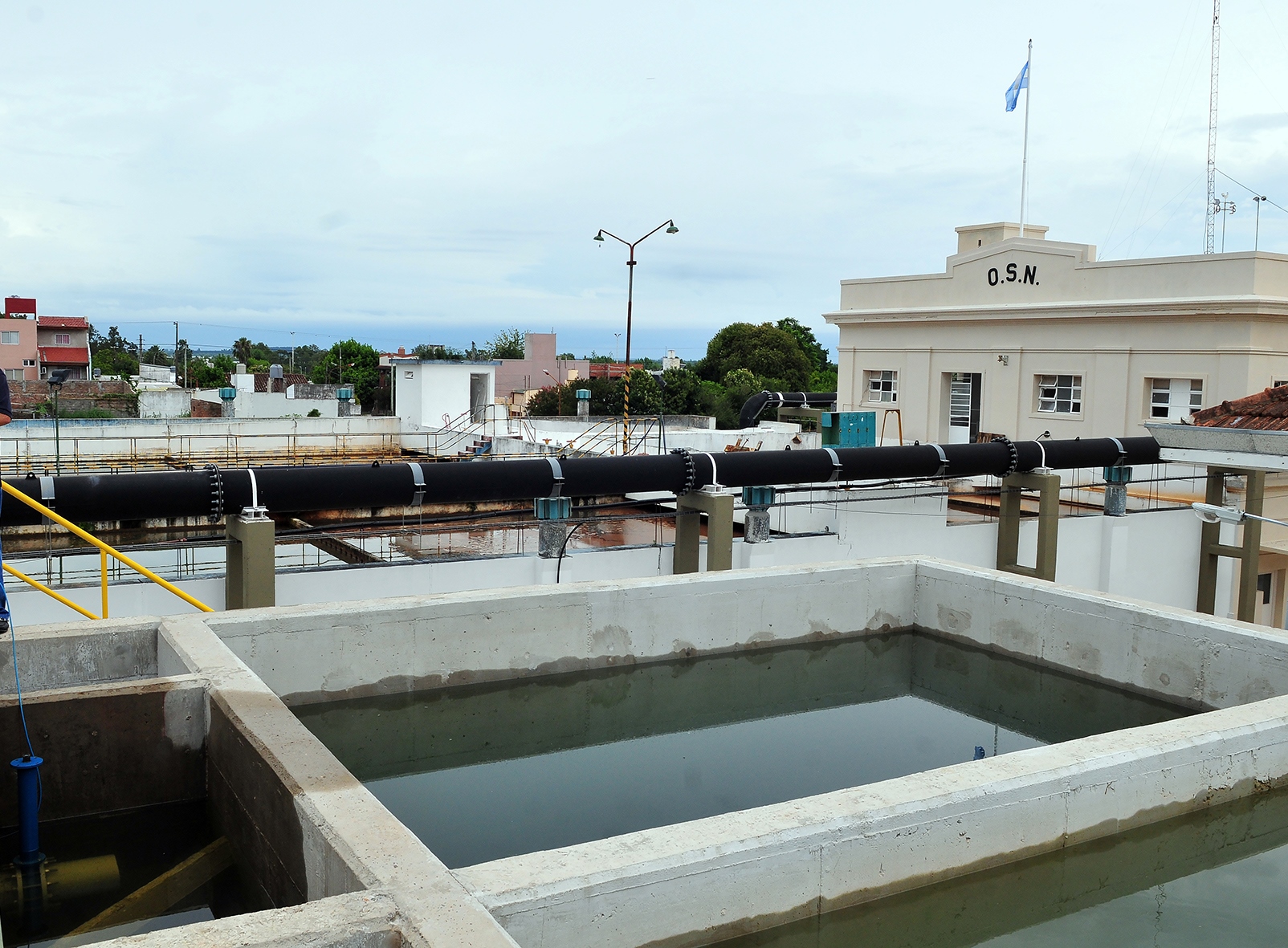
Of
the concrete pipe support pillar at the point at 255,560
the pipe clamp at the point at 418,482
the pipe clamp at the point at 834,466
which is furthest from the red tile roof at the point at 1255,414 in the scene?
the concrete pipe support pillar at the point at 255,560

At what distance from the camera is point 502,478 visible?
15789mm

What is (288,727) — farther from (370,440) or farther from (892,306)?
(370,440)

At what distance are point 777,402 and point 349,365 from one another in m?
44.8

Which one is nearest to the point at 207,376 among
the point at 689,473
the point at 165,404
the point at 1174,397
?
the point at 165,404

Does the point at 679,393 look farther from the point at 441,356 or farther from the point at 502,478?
the point at 502,478

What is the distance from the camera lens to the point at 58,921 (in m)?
6.53

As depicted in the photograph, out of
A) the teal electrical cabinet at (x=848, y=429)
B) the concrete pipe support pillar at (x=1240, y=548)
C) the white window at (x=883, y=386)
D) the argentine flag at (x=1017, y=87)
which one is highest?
the argentine flag at (x=1017, y=87)

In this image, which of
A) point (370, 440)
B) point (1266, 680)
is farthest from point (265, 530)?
point (370, 440)

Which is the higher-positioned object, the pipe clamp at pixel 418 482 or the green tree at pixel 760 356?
the green tree at pixel 760 356

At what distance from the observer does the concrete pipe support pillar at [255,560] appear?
528 inches

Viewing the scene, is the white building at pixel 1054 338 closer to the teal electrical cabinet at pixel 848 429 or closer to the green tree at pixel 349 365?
the teal electrical cabinet at pixel 848 429

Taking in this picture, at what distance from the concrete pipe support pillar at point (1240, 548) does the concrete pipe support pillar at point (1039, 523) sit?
295 centimetres

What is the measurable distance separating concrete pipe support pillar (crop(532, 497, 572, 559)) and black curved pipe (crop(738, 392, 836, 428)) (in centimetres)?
2641

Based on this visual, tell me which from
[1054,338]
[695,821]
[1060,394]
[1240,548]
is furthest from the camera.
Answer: [1060,394]
